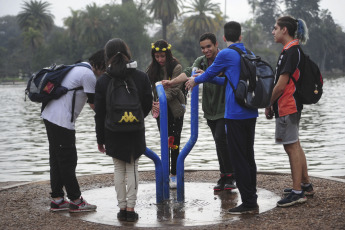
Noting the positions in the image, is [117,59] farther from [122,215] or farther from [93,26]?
[93,26]

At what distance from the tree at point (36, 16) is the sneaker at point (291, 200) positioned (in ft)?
323

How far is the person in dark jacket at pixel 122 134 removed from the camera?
5.10 meters

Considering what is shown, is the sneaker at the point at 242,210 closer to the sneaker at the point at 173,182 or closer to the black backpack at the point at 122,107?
the black backpack at the point at 122,107

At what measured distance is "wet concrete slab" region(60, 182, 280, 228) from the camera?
518cm

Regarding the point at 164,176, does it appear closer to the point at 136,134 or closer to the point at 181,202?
the point at 181,202

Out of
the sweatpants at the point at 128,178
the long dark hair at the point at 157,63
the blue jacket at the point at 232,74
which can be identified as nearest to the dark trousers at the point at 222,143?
the long dark hair at the point at 157,63

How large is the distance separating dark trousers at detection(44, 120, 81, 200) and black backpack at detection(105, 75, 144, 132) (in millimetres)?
647

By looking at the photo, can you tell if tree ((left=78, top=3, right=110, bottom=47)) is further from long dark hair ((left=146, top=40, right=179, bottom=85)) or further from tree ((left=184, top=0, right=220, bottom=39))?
long dark hair ((left=146, top=40, right=179, bottom=85))

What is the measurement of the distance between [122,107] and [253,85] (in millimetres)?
1191

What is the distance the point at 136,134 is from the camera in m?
5.16

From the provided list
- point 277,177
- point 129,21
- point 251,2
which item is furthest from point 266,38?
point 277,177

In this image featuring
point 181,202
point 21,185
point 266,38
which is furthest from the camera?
point 266,38

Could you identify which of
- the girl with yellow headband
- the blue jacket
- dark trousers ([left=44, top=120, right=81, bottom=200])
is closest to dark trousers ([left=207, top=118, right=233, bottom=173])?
the girl with yellow headband

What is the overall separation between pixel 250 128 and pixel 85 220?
1.74m
